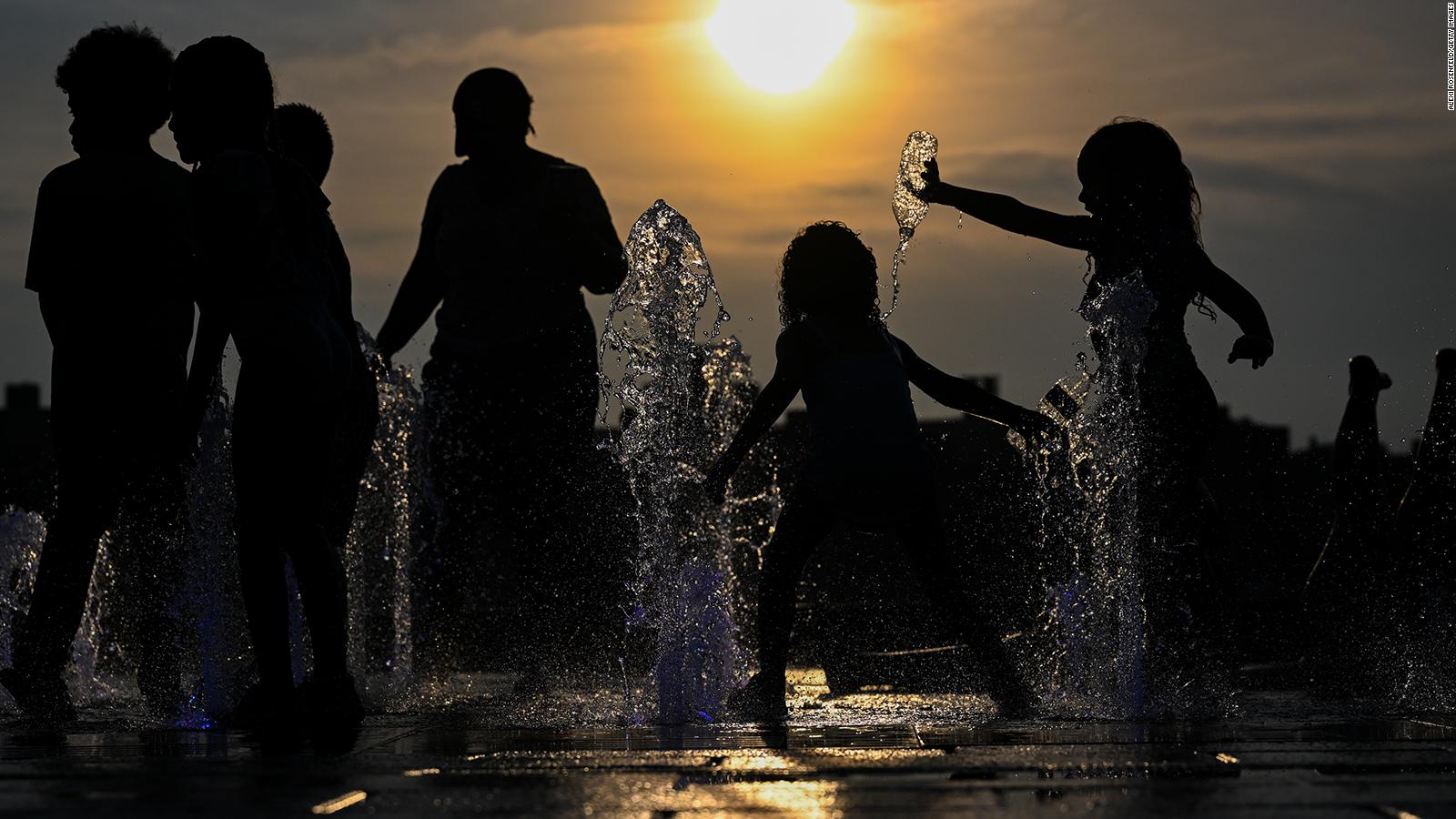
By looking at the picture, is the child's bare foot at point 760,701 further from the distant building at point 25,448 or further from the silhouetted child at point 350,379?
the distant building at point 25,448

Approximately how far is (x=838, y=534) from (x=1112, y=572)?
18433mm

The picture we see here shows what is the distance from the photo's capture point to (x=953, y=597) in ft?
19.5

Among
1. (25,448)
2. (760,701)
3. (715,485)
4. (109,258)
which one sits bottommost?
(760,701)

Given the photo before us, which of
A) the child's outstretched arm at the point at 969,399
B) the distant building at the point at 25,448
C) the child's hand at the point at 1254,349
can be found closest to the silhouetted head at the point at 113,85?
the child's outstretched arm at the point at 969,399

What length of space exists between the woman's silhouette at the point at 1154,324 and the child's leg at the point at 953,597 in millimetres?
451

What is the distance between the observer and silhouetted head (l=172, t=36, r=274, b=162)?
5160mm

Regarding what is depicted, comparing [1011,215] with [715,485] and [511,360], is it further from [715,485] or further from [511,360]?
Result: [511,360]

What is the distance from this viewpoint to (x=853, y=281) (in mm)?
6215

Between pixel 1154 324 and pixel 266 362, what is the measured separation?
7.92 ft

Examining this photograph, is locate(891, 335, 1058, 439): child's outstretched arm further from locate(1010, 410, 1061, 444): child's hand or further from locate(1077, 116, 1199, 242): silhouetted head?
locate(1077, 116, 1199, 242): silhouetted head

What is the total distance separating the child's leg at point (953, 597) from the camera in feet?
18.9

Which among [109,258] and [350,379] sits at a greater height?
[109,258]

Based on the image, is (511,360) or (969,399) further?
(511,360)

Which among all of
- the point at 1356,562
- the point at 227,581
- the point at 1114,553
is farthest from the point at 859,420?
the point at 1356,562
